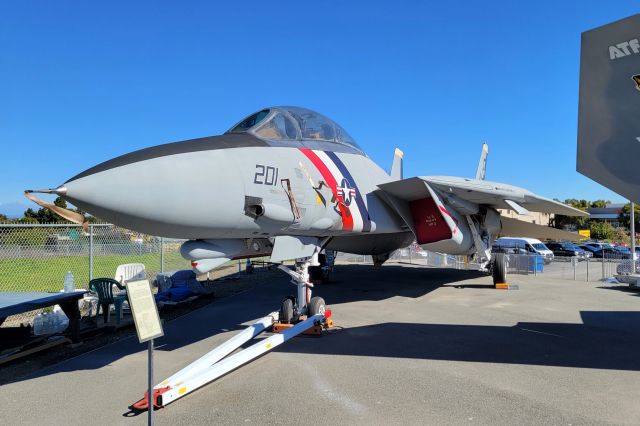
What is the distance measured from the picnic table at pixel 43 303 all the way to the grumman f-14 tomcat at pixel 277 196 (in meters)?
2.22

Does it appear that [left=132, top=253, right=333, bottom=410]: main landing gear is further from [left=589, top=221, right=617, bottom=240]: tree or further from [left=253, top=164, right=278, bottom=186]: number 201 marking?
[left=589, top=221, right=617, bottom=240]: tree

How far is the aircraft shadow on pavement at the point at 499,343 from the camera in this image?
522cm

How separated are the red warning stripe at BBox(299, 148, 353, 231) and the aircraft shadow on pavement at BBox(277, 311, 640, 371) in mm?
1721

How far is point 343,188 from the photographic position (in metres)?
6.64

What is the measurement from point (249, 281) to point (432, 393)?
1105 centimetres

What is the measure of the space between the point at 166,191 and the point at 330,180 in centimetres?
284

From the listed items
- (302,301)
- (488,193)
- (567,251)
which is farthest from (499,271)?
(567,251)

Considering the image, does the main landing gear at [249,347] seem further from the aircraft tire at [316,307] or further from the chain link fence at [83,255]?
the chain link fence at [83,255]

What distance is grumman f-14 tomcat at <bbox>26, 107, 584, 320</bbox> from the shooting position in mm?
3875

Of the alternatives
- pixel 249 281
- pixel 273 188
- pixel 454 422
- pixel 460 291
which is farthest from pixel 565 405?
pixel 249 281

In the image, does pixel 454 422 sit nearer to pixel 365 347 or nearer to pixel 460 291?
pixel 365 347

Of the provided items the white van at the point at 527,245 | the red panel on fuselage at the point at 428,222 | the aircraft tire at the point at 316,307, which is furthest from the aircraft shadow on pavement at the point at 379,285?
the white van at the point at 527,245

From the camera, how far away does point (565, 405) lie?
12.4ft

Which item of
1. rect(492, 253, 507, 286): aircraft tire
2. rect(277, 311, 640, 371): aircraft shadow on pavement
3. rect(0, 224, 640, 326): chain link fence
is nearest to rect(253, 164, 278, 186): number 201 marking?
rect(277, 311, 640, 371): aircraft shadow on pavement
